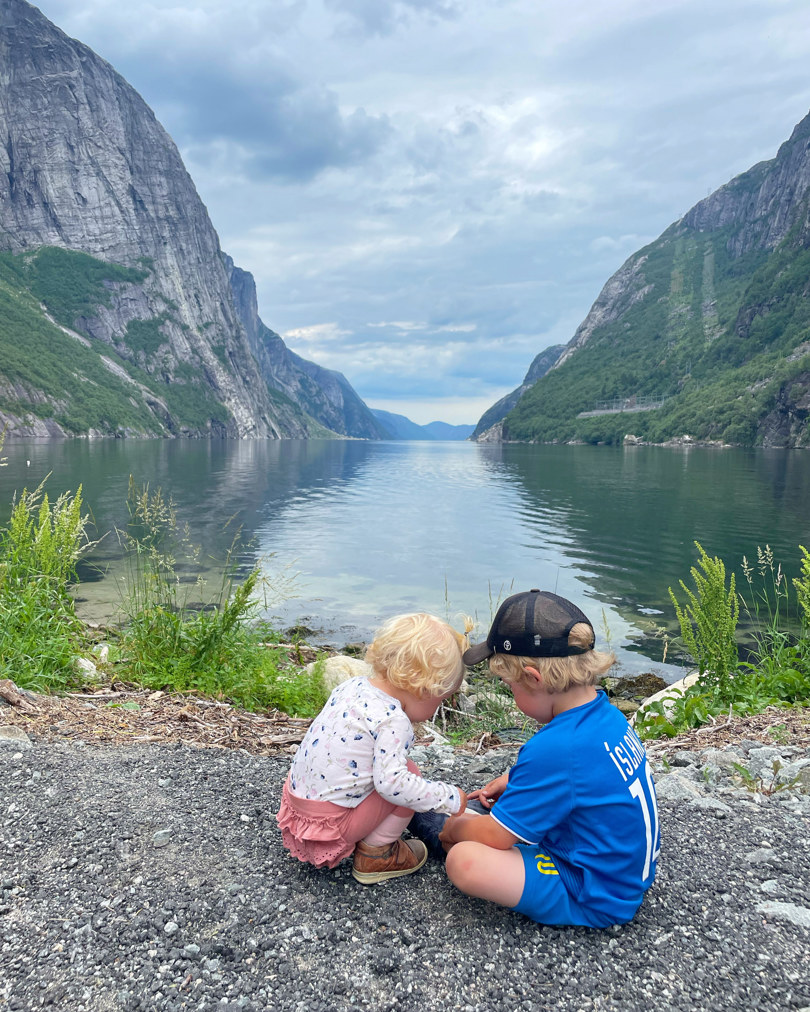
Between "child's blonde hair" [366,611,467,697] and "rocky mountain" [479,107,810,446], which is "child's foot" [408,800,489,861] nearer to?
"child's blonde hair" [366,611,467,697]

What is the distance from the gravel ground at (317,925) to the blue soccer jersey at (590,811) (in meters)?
0.20

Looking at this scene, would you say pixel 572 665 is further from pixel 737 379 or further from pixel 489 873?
pixel 737 379

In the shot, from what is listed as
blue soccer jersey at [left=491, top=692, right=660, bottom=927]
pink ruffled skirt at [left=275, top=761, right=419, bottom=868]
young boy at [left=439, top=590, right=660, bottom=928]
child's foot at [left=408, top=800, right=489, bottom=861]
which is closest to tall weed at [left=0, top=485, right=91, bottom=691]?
pink ruffled skirt at [left=275, top=761, right=419, bottom=868]

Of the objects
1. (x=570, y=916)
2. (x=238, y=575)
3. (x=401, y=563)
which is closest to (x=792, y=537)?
(x=401, y=563)

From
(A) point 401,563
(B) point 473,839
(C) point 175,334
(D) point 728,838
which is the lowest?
(A) point 401,563

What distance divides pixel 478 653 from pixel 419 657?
0.29 metres

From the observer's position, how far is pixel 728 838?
3398 mm

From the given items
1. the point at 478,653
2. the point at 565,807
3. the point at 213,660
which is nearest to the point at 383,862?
the point at 565,807

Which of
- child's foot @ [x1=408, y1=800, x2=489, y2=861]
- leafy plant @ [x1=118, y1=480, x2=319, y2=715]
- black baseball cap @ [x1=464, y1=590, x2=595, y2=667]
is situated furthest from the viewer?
leafy plant @ [x1=118, y1=480, x2=319, y2=715]

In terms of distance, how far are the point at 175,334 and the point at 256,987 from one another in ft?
698

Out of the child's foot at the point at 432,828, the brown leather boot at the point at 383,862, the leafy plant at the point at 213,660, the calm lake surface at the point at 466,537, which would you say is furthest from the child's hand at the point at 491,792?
the calm lake surface at the point at 466,537

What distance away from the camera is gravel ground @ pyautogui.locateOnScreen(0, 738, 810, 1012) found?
234cm

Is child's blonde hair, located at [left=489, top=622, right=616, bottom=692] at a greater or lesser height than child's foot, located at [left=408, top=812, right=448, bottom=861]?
greater

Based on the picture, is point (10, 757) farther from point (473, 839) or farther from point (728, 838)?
point (728, 838)
